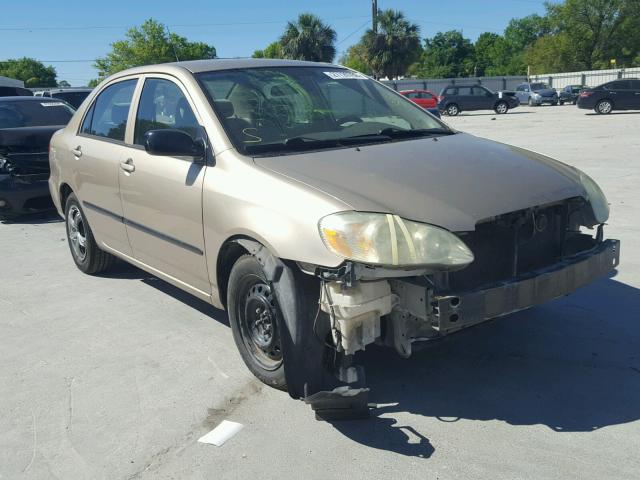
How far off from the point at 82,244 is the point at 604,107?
27.5 metres

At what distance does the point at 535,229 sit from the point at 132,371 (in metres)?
2.50

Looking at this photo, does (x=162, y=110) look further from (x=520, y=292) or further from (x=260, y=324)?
(x=520, y=292)

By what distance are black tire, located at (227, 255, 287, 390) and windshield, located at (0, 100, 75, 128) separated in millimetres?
6878

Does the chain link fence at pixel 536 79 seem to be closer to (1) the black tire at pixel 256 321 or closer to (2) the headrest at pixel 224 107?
(2) the headrest at pixel 224 107

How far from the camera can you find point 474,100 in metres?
35.1

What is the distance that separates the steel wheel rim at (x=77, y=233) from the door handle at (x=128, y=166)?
140 centimetres

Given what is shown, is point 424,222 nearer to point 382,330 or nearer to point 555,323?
point 382,330

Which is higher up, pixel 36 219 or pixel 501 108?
pixel 501 108

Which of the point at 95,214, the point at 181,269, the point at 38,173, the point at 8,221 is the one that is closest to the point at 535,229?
the point at 181,269

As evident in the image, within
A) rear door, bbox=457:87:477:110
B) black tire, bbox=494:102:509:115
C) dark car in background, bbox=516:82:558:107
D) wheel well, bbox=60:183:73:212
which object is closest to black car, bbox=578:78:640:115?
black tire, bbox=494:102:509:115

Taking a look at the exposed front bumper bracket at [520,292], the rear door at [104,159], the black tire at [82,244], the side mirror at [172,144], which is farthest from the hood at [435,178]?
the black tire at [82,244]

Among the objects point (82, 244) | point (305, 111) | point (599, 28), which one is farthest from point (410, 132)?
point (599, 28)

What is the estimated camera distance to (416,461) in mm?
2844

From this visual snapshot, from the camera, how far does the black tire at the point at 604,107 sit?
28078 mm
